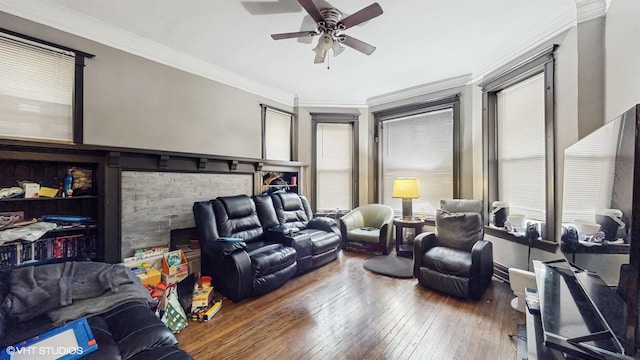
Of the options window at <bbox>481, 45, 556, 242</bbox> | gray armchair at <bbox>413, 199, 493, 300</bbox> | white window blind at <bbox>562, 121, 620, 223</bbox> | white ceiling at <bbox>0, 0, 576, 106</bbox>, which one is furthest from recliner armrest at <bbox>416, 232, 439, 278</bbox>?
white ceiling at <bbox>0, 0, 576, 106</bbox>

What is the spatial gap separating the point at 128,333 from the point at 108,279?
2.14 ft

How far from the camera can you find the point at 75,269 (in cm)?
183

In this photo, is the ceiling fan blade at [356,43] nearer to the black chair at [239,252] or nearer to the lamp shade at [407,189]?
the lamp shade at [407,189]

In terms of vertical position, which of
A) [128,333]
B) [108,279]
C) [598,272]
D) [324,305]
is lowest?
[324,305]

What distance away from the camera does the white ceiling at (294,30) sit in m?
2.18

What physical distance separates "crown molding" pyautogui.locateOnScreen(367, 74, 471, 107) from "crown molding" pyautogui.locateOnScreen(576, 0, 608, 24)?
136 centimetres

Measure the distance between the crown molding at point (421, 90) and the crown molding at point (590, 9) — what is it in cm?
136

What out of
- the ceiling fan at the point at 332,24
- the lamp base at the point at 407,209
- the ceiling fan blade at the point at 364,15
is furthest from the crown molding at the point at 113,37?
the lamp base at the point at 407,209

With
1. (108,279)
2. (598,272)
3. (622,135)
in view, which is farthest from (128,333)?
(622,135)

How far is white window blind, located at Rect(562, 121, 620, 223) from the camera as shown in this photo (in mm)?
1115

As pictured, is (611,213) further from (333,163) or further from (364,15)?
(333,163)

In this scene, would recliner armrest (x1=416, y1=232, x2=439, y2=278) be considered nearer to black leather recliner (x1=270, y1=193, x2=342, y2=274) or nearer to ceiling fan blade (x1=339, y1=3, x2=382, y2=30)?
black leather recliner (x1=270, y1=193, x2=342, y2=274)

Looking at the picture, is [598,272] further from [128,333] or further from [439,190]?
[439,190]

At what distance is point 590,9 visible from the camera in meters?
2.10
